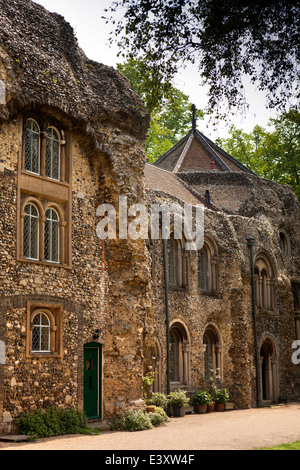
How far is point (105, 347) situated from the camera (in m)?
18.4

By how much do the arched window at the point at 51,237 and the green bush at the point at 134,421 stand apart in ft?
14.9

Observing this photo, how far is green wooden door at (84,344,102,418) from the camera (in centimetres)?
1783

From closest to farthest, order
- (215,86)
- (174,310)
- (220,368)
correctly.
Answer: (215,86)
(174,310)
(220,368)

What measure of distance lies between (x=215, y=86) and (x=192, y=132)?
2817cm

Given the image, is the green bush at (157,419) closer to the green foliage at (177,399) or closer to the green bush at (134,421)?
the green bush at (134,421)

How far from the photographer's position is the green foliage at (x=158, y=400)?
21375 mm

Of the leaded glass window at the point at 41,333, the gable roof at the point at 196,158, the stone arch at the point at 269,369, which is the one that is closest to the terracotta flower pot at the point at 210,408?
the stone arch at the point at 269,369

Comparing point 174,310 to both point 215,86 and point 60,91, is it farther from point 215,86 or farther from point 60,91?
point 215,86

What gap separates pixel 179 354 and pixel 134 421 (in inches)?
297

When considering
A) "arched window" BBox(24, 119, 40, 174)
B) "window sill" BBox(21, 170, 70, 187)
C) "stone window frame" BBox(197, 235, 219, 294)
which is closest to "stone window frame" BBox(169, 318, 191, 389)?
"stone window frame" BBox(197, 235, 219, 294)

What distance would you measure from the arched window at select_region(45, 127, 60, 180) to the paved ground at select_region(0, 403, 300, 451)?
22.1ft

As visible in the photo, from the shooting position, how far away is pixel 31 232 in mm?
16734

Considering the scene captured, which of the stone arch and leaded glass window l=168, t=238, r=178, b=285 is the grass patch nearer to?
leaded glass window l=168, t=238, r=178, b=285
